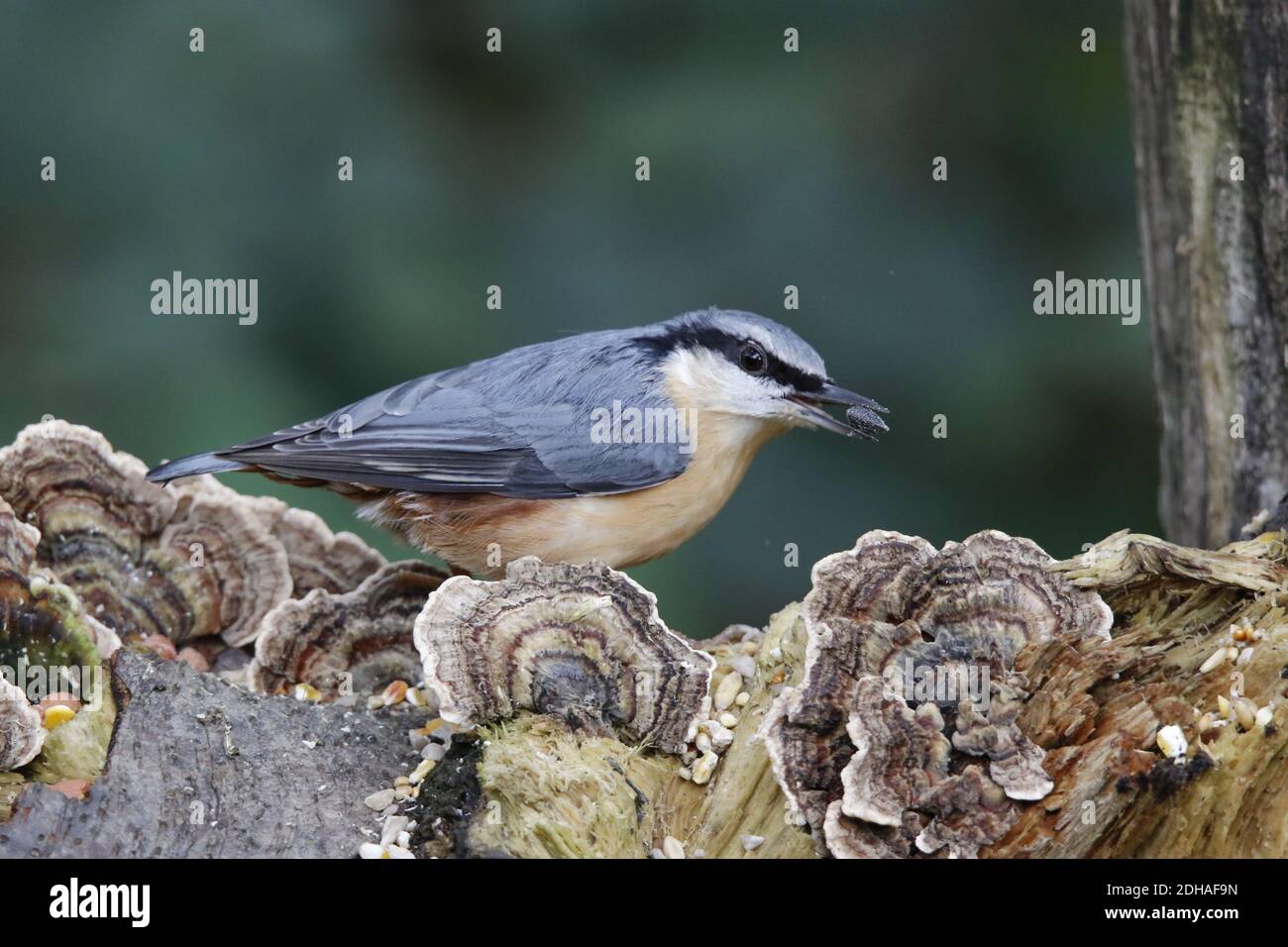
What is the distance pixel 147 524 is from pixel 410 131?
1.38 meters

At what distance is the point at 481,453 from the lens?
113 inches

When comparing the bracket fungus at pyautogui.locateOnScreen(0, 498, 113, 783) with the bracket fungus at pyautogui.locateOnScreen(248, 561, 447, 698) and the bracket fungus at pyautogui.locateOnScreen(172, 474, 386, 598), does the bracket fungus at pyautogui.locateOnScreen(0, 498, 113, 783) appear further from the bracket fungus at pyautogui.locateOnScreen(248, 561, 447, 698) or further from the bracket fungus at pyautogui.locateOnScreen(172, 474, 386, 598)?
the bracket fungus at pyautogui.locateOnScreen(172, 474, 386, 598)

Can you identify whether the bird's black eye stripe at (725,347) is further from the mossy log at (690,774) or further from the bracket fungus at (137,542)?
the bracket fungus at (137,542)

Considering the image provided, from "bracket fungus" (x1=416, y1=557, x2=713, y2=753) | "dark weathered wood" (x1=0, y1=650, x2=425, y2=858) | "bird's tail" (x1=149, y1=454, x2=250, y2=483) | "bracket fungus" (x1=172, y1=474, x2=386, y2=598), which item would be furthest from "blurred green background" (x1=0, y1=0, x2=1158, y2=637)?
"bracket fungus" (x1=416, y1=557, x2=713, y2=753)

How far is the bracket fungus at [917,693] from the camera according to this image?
1.80 meters

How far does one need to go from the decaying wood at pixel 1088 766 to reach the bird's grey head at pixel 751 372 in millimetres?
776

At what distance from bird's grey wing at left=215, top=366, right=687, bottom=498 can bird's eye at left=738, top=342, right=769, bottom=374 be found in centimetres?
26

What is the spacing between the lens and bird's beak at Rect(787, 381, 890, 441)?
2864 millimetres

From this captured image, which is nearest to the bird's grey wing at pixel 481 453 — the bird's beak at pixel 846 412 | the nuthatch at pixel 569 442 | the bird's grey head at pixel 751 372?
the nuthatch at pixel 569 442

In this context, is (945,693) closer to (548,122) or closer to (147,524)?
(147,524)

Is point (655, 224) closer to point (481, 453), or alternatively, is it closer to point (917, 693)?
point (481, 453)

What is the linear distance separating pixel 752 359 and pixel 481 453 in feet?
2.10

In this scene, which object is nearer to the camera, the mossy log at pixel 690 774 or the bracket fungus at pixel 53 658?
the mossy log at pixel 690 774
